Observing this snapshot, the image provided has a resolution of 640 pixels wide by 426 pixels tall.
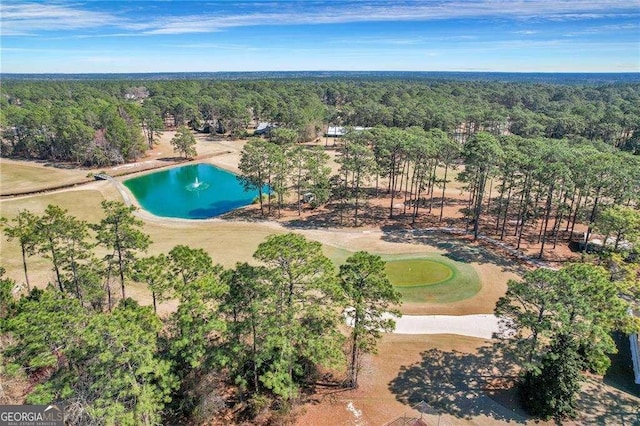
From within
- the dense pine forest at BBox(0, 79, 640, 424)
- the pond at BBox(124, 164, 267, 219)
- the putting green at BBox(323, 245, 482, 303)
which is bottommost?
the pond at BBox(124, 164, 267, 219)

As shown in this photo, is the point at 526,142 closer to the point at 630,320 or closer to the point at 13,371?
the point at 630,320

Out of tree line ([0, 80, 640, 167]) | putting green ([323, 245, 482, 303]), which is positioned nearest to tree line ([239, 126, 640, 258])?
putting green ([323, 245, 482, 303])

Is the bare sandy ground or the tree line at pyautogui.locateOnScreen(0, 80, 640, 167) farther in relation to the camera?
the tree line at pyautogui.locateOnScreen(0, 80, 640, 167)

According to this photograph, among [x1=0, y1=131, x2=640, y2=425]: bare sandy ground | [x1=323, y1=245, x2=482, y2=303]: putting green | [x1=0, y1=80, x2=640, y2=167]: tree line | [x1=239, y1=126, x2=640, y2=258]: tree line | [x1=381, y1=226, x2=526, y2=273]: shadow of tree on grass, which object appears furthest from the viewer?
[x1=0, y1=80, x2=640, y2=167]: tree line

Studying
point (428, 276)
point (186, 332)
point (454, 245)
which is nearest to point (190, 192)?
point (454, 245)

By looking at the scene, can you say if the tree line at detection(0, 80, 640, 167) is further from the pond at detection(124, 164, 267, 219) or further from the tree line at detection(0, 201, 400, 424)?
the tree line at detection(0, 201, 400, 424)

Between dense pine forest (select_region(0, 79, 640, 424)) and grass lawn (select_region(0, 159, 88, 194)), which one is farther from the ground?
dense pine forest (select_region(0, 79, 640, 424))

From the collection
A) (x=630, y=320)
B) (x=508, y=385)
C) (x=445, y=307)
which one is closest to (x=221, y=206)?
(x=445, y=307)
